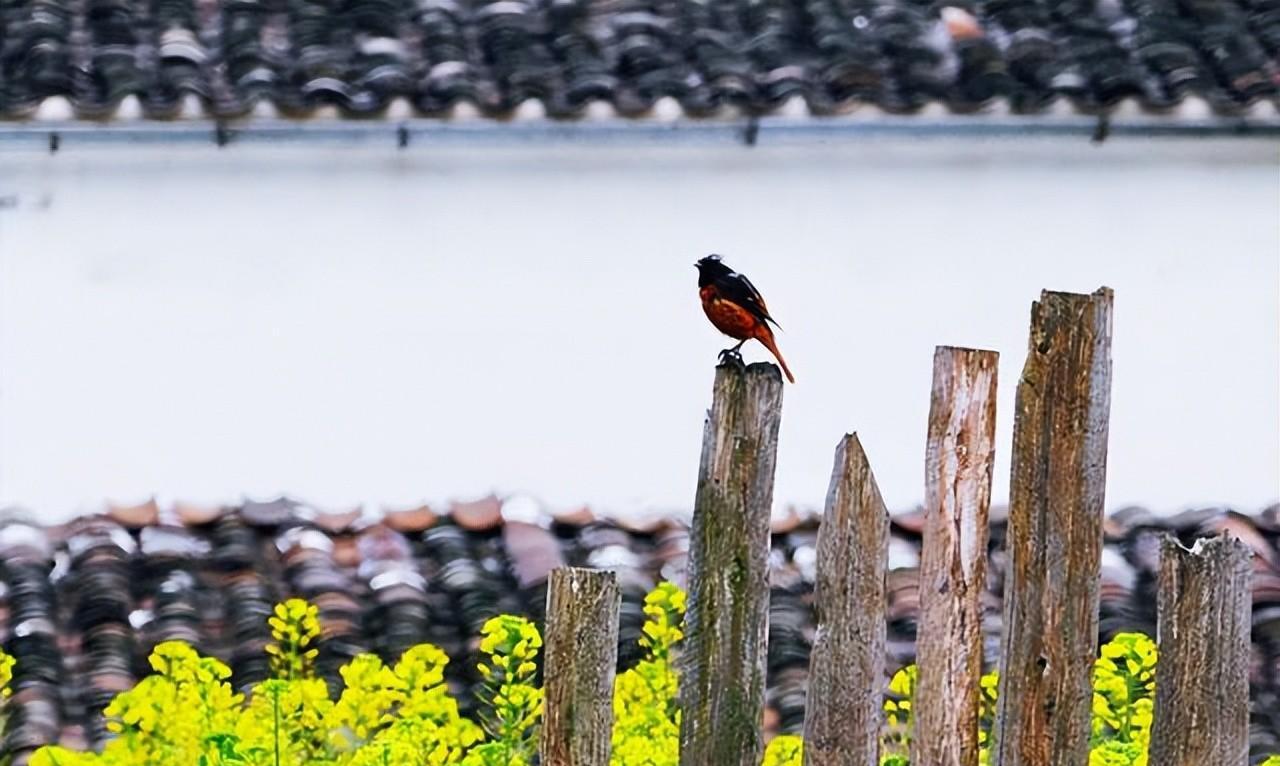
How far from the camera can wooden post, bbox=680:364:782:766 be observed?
124 inches

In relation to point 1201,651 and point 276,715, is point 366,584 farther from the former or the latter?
point 1201,651

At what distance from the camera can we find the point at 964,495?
3.20 metres

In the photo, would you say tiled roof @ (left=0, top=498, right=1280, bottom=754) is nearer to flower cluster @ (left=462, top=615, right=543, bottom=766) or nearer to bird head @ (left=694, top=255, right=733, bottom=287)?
flower cluster @ (left=462, top=615, right=543, bottom=766)

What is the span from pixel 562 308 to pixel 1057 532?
555cm

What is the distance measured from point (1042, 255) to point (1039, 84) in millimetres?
733

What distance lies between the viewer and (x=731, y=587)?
3150mm

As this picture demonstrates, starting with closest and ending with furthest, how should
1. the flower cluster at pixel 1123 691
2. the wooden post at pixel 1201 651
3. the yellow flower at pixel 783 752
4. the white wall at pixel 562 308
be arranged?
the wooden post at pixel 1201 651 → the flower cluster at pixel 1123 691 → the yellow flower at pixel 783 752 → the white wall at pixel 562 308

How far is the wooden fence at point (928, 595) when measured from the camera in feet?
10.3

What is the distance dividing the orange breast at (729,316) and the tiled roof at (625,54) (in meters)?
4.19

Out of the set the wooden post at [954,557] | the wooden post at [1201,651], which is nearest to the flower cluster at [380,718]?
the wooden post at [954,557]

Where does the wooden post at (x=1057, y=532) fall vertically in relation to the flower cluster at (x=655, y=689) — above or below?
above

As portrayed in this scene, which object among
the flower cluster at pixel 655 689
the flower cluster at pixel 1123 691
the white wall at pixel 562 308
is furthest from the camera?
the white wall at pixel 562 308

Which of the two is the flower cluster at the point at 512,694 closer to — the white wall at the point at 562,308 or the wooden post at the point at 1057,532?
the wooden post at the point at 1057,532

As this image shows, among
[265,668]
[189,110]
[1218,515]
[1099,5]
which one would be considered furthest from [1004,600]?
[1099,5]
